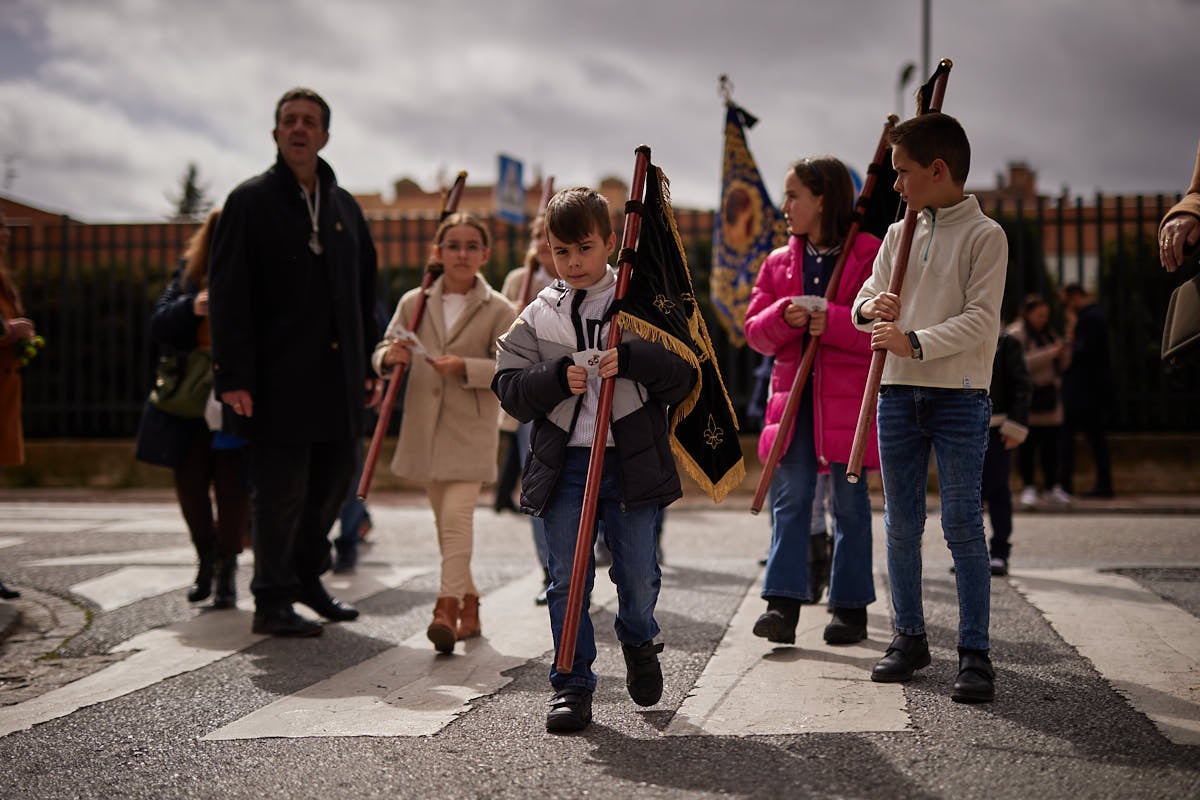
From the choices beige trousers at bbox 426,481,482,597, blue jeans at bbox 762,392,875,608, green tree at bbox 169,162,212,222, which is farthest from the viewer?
green tree at bbox 169,162,212,222

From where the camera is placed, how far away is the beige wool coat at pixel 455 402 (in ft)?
17.9

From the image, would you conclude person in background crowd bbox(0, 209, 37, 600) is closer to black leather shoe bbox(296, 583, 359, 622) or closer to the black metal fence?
black leather shoe bbox(296, 583, 359, 622)

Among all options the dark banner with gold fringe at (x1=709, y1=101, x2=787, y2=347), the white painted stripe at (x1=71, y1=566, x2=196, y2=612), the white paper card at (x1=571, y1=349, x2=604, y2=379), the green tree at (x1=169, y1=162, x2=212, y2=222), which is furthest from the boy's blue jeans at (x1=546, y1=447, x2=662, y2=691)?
the green tree at (x1=169, y1=162, x2=212, y2=222)

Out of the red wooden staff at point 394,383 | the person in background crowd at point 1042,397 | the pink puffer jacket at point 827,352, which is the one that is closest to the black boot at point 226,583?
the red wooden staff at point 394,383

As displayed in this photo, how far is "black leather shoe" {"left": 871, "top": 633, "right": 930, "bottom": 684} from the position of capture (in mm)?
4270

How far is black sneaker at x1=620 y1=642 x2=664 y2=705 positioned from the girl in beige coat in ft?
4.70

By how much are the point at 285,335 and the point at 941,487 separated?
2955mm

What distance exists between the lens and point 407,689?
4.47 meters

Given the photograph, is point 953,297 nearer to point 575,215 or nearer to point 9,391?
point 575,215

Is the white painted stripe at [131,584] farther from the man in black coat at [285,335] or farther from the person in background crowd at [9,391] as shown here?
the man in black coat at [285,335]

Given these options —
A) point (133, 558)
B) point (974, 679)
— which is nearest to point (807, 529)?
point (974, 679)

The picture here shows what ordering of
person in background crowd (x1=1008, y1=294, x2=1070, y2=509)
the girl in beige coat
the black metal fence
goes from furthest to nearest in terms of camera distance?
the black metal fence → person in background crowd (x1=1008, y1=294, x2=1070, y2=509) → the girl in beige coat

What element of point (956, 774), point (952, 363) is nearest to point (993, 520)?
point (952, 363)

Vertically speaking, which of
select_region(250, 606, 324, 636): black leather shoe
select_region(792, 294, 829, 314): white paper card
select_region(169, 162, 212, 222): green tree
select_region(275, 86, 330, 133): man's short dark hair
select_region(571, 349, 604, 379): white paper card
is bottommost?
select_region(250, 606, 324, 636): black leather shoe
